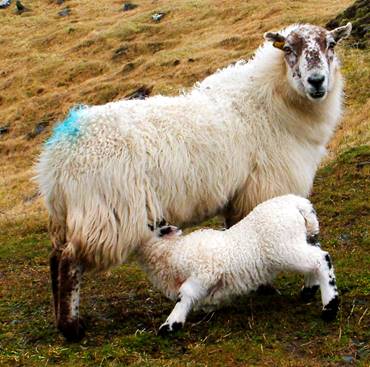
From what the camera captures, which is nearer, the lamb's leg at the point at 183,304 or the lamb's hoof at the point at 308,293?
the lamb's leg at the point at 183,304

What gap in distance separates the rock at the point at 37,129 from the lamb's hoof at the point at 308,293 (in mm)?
32580

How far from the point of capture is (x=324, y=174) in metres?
15.1

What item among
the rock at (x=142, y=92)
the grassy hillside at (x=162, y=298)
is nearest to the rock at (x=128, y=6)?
the grassy hillside at (x=162, y=298)

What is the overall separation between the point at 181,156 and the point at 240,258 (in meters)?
1.43

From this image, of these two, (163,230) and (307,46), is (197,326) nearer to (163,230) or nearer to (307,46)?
(163,230)

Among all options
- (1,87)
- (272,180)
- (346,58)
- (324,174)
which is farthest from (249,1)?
(272,180)

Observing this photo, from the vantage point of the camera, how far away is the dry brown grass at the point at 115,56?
32.2 meters

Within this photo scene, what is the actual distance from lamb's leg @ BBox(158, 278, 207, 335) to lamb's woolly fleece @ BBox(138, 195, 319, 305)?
66 millimetres

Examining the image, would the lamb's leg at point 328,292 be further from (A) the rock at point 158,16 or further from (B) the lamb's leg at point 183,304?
(A) the rock at point 158,16

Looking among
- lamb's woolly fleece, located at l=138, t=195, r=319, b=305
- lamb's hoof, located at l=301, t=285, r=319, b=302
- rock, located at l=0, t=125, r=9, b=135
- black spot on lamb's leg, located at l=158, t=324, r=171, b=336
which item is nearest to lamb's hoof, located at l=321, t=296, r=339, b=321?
lamb's woolly fleece, located at l=138, t=195, r=319, b=305

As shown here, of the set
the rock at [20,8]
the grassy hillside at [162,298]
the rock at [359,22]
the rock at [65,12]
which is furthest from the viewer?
the rock at [20,8]

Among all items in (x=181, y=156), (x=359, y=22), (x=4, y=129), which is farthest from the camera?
(x=4, y=129)

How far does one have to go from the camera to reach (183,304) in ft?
21.3

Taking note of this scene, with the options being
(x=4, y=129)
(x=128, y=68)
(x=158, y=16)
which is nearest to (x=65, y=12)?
(x=158, y=16)
